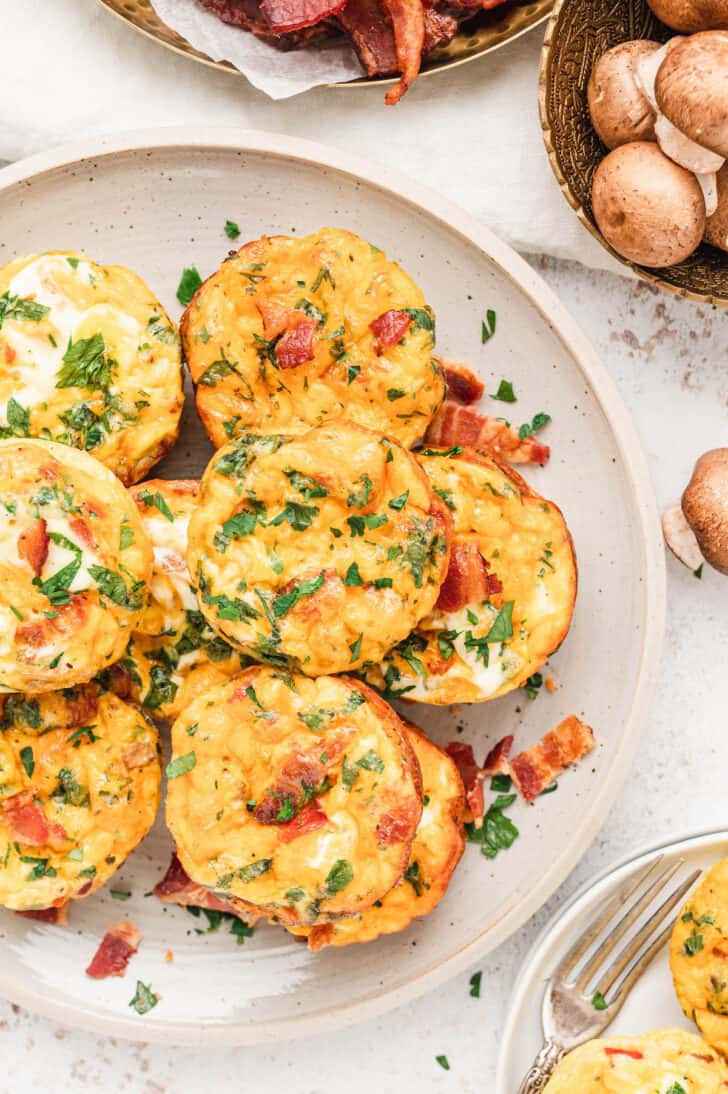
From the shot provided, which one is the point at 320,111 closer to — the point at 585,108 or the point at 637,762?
the point at 585,108

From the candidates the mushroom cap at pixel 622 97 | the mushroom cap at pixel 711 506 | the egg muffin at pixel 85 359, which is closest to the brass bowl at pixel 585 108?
the mushroom cap at pixel 622 97

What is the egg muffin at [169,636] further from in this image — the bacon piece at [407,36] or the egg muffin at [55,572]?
the bacon piece at [407,36]

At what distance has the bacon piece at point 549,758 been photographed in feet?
12.3

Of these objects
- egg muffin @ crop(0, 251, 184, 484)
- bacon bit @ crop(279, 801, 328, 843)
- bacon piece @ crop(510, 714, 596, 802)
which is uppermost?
egg muffin @ crop(0, 251, 184, 484)

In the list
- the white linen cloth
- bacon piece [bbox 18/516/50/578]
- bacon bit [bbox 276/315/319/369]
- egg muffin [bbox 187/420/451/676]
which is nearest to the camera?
bacon piece [bbox 18/516/50/578]

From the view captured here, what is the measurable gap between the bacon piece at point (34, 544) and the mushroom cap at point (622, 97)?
7.02ft

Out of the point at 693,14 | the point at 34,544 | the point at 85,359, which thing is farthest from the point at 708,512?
the point at 34,544

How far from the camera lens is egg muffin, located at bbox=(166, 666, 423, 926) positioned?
10.5 ft

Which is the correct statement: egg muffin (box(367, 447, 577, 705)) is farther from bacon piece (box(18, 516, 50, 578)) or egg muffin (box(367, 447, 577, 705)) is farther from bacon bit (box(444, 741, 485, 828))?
bacon piece (box(18, 516, 50, 578))

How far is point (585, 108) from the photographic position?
390 cm

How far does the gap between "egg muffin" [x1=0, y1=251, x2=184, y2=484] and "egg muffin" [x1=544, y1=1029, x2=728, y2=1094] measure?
223cm

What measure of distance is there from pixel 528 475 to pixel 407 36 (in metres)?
1.43

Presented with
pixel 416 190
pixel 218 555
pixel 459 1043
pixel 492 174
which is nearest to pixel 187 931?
pixel 459 1043

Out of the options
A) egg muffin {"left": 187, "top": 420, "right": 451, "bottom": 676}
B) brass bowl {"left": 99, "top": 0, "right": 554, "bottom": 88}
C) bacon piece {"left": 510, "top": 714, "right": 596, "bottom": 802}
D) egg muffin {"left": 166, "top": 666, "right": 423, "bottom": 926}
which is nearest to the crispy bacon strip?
egg muffin {"left": 187, "top": 420, "right": 451, "bottom": 676}
